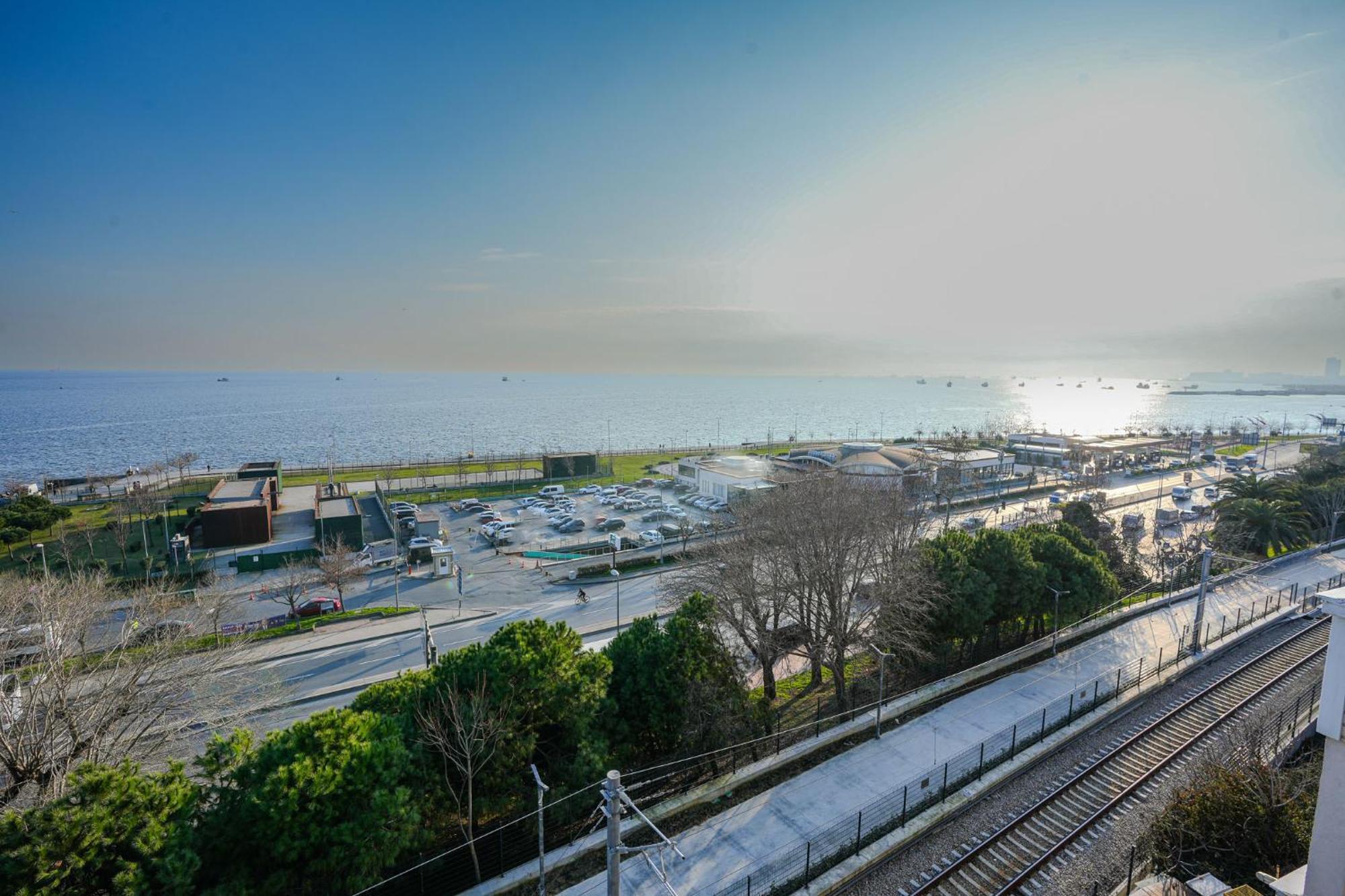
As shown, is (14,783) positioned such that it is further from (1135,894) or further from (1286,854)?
(1286,854)

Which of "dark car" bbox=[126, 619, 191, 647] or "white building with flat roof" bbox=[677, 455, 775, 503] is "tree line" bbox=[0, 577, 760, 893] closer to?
"dark car" bbox=[126, 619, 191, 647]

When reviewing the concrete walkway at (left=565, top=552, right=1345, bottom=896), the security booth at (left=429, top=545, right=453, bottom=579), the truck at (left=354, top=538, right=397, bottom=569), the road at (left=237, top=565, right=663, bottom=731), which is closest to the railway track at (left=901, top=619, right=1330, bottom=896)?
the concrete walkway at (left=565, top=552, right=1345, bottom=896)

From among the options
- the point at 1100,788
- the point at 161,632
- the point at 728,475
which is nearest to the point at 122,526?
the point at 161,632

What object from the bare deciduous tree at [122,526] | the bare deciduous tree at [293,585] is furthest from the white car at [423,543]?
the bare deciduous tree at [122,526]

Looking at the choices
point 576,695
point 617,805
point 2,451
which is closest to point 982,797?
point 576,695

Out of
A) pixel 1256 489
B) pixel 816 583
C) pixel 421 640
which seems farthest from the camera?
pixel 1256 489

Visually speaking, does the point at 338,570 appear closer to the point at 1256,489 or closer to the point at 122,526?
the point at 122,526
